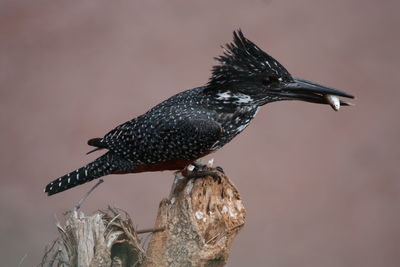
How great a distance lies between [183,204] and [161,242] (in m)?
0.26

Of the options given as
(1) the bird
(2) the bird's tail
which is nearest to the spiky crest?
(1) the bird

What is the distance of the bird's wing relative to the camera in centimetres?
322

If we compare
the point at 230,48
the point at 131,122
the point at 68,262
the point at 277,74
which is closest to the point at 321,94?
the point at 277,74

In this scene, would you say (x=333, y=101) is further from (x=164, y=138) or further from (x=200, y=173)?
(x=164, y=138)

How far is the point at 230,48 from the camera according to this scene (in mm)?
3273

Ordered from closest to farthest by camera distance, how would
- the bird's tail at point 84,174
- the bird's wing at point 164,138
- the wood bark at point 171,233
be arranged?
the wood bark at point 171,233 → the bird's wing at point 164,138 → the bird's tail at point 84,174

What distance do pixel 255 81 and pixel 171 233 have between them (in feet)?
3.26

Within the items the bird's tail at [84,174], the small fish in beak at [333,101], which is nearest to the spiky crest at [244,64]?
the small fish in beak at [333,101]

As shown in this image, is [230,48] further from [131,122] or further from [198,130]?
[131,122]

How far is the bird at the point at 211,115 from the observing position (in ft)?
10.6

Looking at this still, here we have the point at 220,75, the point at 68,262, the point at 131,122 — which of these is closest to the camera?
the point at 68,262

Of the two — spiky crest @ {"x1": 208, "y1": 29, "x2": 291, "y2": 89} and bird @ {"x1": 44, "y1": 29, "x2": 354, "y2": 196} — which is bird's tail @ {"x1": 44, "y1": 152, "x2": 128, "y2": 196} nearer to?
bird @ {"x1": 44, "y1": 29, "x2": 354, "y2": 196}

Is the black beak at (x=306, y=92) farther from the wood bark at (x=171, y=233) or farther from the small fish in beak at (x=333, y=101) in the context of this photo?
the wood bark at (x=171, y=233)

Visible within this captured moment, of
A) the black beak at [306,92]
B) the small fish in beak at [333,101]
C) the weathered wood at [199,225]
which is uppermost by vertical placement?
the black beak at [306,92]
